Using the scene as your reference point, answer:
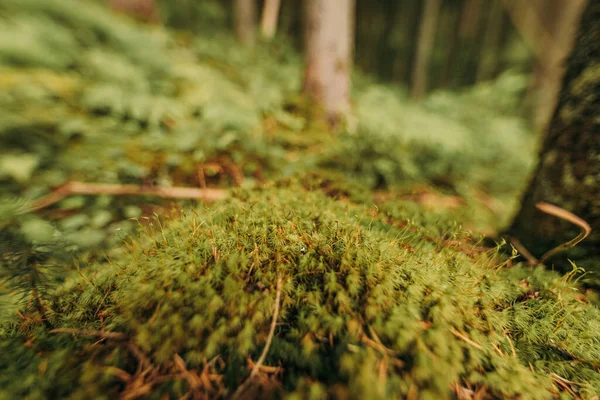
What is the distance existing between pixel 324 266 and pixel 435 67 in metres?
20.8

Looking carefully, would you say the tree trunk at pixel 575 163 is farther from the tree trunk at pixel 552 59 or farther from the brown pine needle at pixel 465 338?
the tree trunk at pixel 552 59

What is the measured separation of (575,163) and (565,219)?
0.41 meters

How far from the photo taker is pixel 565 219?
1767 millimetres

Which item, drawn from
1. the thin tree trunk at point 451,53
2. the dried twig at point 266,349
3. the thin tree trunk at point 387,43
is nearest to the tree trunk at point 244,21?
the dried twig at point 266,349

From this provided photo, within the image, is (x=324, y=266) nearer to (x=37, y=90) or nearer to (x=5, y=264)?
(x=5, y=264)

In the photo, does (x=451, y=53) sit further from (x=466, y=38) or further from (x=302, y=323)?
(x=302, y=323)

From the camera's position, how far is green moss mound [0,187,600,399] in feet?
2.97

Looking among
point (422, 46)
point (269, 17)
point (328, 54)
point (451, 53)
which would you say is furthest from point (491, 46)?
point (328, 54)

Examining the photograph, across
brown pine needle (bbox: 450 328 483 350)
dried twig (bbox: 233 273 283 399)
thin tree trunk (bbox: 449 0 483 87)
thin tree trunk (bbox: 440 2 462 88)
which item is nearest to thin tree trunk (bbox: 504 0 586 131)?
thin tree trunk (bbox: 449 0 483 87)

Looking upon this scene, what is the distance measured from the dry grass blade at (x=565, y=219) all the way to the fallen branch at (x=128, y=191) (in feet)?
8.45

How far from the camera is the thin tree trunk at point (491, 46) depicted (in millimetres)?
15223

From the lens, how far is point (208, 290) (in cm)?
106

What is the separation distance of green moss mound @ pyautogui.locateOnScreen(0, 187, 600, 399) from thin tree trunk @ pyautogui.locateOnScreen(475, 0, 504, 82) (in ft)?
64.9

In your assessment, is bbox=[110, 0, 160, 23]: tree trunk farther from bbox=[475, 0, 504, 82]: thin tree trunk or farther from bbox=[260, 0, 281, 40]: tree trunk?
bbox=[475, 0, 504, 82]: thin tree trunk
